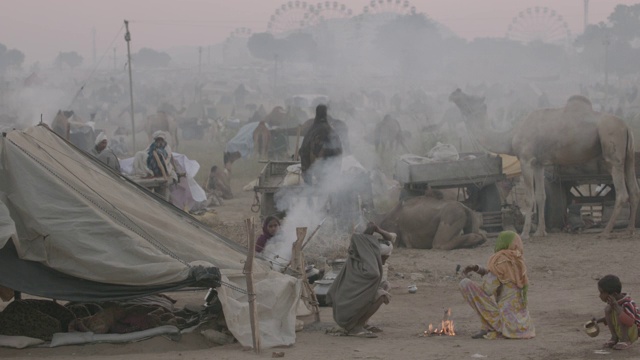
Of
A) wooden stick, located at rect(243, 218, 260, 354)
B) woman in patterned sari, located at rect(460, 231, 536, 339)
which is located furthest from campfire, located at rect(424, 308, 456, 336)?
wooden stick, located at rect(243, 218, 260, 354)

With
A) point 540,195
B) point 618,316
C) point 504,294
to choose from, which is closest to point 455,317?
point 504,294

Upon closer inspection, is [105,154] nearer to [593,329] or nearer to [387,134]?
A: [593,329]

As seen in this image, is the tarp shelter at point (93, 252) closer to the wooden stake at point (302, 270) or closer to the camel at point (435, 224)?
the wooden stake at point (302, 270)

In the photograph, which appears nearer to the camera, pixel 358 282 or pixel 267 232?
pixel 358 282

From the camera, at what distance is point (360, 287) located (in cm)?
921

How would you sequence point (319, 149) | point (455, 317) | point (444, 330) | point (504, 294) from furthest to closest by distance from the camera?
1. point (319, 149)
2. point (455, 317)
3. point (444, 330)
4. point (504, 294)

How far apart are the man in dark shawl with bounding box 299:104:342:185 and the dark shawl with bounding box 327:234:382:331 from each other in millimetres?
5628

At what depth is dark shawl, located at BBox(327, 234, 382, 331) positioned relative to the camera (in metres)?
9.20

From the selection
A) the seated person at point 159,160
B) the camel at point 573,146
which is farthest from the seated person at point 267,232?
the camel at point 573,146

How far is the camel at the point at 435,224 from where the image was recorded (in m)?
15.0

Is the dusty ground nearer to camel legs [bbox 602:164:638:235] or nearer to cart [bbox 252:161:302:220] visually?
camel legs [bbox 602:164:638:235]

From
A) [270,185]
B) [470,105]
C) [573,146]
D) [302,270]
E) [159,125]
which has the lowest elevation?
[159,125]

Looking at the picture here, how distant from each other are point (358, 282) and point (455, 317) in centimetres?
171

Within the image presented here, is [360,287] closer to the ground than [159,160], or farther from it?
closer to the ground
